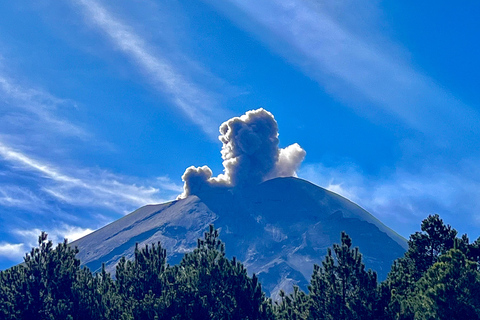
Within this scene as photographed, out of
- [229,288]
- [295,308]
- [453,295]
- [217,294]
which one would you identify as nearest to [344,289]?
[295,308]

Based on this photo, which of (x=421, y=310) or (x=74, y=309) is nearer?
(x=421, y=310)

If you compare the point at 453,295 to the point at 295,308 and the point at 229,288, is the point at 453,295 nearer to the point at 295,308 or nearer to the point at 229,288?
the point at 295,308

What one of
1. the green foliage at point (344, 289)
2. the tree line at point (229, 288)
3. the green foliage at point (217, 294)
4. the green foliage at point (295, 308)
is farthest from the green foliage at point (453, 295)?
the green foliage at point (217, 294)

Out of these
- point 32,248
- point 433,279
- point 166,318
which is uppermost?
point 32,248

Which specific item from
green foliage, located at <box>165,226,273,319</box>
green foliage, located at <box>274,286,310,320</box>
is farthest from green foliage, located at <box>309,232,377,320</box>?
green foliage, located at <box>165,226,273,319</box>

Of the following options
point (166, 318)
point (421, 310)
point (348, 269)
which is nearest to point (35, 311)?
point (166, 318)

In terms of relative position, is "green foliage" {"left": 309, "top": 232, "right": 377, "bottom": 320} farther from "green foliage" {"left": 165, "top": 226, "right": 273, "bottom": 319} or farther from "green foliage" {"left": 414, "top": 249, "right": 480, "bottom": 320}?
"green foliage" {"left": 165, "top": 226, "right": 273, "bottom": 319}

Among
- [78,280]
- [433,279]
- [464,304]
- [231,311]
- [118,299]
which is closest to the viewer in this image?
[464,304]

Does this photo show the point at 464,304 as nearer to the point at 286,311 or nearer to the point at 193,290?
the point at 286,311

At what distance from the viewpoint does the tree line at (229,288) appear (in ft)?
115

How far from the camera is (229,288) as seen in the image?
3881cm

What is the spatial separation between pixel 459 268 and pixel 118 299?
2494 centimetres

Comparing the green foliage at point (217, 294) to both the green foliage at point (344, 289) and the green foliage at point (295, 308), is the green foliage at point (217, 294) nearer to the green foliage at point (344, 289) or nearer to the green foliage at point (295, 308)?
the green foliage at point (295, 308)

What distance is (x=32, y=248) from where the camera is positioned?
44.0 meters
